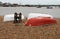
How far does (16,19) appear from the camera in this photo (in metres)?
29.9

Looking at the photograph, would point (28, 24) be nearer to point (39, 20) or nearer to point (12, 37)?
point (39, 20)

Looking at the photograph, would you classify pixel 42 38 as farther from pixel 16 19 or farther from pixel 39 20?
pixel 16 19

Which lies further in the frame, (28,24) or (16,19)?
(16,19)

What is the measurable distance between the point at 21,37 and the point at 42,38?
1461mm

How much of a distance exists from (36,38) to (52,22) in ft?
33.1

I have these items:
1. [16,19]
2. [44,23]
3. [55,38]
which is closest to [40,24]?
A: [44,23]

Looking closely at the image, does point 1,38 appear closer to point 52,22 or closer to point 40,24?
point 40,24

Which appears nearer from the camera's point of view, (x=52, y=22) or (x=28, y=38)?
(x=28, y=38)

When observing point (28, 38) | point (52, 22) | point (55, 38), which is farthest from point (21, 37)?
point (52, 22)

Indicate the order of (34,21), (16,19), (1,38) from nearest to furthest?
(1,38), (34,21), (16,19)

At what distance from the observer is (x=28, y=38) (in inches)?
751

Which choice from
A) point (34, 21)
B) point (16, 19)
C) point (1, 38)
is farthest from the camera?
point (16, 19)

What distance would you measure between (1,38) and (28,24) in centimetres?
878

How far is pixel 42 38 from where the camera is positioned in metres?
19.2
